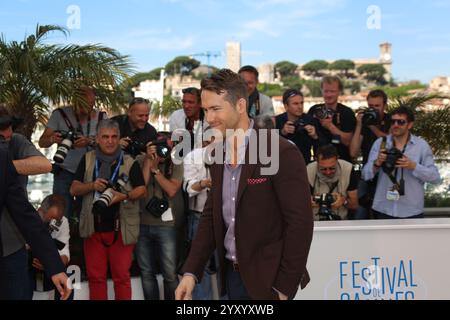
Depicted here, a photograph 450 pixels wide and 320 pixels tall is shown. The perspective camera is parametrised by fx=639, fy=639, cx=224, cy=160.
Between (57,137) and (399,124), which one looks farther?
(399,124)

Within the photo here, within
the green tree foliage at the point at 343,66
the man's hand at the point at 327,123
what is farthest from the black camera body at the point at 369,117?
the green tree foliage at the point at 343,66

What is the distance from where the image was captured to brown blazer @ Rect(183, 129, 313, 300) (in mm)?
2711

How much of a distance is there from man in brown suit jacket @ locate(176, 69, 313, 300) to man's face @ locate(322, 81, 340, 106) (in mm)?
3730

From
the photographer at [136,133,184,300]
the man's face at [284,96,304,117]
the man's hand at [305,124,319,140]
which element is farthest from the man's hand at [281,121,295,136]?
the photographer at [136,133,184,300]

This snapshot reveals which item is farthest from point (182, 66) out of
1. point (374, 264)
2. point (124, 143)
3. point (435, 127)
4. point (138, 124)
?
point (374, 264)

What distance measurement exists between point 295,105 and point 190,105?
42.3 inches

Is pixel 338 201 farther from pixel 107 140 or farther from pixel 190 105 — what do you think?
pixel 107 140

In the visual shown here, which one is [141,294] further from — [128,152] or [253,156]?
[253,156]

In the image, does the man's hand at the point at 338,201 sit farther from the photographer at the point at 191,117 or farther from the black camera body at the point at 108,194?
the black camera body at the point at 108,194

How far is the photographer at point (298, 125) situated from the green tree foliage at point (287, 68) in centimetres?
8854

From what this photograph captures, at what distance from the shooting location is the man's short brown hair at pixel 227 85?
278 centimetres

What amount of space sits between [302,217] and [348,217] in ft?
10.9

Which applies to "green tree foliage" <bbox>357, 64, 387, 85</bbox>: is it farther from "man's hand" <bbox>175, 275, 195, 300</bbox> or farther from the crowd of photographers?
"man's hand" <bbox>175, 275, 195, 300</bbox>

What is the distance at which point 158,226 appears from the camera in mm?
5344
